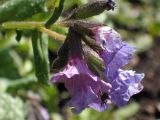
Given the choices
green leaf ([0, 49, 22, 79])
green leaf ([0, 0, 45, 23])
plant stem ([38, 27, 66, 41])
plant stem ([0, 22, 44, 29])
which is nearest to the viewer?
plant stem ([38, 27, 66, 41])

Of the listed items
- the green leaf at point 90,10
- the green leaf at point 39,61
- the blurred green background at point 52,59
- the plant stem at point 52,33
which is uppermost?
the green leaf at point 90,10

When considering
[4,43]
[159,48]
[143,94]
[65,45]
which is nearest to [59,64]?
[65,45]

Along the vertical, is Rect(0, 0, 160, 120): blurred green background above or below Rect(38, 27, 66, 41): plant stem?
below

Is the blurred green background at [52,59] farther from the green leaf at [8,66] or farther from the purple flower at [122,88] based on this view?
the purple flower at [122,88]

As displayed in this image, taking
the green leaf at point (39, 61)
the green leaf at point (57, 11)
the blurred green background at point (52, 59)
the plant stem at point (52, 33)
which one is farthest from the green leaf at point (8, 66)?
the green leaf at point (57, 11)

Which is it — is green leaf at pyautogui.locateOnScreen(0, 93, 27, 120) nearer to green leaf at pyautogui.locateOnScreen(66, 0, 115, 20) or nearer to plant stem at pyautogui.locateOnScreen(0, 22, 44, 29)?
plant stem at pyautogui.locateOnScreen(0, 22, 44, 29)

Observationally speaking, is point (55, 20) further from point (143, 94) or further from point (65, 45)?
point (143, 94)

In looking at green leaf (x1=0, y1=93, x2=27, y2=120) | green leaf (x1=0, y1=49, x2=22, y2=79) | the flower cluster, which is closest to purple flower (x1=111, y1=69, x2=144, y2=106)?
the flower cluster

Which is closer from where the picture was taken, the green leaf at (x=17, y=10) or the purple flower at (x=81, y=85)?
the purple flower at (x=81, y=85)
